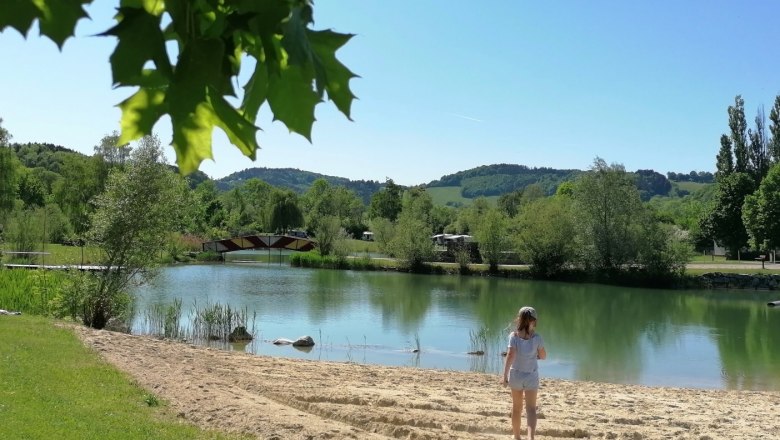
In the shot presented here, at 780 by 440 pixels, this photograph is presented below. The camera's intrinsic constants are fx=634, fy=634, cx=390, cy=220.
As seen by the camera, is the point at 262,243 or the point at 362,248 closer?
the point at 262,243

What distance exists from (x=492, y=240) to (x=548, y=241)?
4.70 meters

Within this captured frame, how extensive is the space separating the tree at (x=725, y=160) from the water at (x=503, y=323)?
2314 cm

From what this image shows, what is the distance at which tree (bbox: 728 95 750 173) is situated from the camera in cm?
5753

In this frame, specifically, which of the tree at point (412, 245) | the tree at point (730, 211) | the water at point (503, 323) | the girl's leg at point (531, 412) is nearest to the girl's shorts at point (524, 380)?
the girl's leg at point (531, 412)

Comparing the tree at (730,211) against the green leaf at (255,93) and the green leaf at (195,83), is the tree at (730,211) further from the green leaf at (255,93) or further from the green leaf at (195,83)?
the green leaf at (195,83)

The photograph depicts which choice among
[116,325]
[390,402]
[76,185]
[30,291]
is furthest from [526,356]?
[76,185]

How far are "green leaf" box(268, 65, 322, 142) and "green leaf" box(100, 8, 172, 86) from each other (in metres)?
0.21

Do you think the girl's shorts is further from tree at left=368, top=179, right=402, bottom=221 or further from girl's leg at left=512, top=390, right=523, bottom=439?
tree at left=368, top=179, right=402, bottom=221

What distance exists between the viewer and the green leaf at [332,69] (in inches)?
42.0

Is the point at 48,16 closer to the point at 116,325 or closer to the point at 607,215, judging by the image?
the point at 116,325

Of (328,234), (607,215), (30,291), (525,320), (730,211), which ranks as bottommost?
(30,291)

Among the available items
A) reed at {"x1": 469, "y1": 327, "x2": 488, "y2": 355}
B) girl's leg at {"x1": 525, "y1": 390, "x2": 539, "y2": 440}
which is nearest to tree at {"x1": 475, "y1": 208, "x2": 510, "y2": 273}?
reed at {"x1": 469, "y1": 327, "x2": 488, "y2": 355}

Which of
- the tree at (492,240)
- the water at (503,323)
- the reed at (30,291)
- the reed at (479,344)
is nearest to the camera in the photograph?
the reed at (30,291)

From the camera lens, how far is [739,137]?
57.7m
